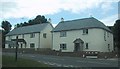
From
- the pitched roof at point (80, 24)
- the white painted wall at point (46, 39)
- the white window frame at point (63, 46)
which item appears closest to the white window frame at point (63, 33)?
the pitched roof at point (80, 24)

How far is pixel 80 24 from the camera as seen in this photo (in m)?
56.1

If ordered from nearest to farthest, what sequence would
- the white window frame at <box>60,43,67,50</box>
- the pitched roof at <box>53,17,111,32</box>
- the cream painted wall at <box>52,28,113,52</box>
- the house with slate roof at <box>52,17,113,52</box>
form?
the cream painted wall at <box>52,28,113,52</box> → the house with slate roof at <box>52,17,113,52</box> → the pitched roof at <box>53,17,111,32</box> → the white window frame at <box>60,43,67,50</box>

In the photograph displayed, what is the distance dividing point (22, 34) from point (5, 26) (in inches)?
1658

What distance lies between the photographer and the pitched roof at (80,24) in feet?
172

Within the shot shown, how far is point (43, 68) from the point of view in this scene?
1670 cm

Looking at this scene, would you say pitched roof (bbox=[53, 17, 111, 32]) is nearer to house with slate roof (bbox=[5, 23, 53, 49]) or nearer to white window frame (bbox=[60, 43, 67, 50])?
white window frame (bbox=[60, 43, 67, 50])

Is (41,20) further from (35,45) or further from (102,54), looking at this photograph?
(102,54)

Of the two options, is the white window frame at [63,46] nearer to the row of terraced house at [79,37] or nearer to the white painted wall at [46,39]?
the row of terraced house at [79,37]

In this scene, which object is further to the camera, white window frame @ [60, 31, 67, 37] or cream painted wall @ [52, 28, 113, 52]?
white window frame @ [60, 31, 67, 37]

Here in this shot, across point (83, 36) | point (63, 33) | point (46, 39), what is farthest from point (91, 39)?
point (46, 39)

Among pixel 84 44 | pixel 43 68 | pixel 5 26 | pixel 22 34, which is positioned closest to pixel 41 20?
pixel 5 26

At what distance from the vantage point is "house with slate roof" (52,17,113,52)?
51125mm

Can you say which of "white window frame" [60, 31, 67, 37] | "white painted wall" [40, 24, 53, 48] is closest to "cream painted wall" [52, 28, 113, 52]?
"white window frame" [60, 31, 67, 37]

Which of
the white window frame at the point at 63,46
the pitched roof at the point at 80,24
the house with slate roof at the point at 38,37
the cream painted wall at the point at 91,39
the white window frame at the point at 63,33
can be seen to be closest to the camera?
the cream painted wall at the point at 91,39
